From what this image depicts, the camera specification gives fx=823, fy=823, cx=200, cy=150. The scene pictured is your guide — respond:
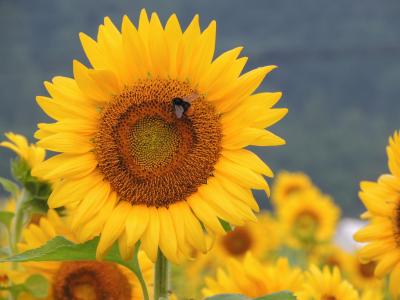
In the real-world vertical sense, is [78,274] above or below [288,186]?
below

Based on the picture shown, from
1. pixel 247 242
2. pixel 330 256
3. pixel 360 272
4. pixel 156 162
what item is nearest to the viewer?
pixel 156 162

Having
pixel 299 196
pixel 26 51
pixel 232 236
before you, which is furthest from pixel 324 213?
pixel 26 51

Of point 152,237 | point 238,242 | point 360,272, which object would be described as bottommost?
point 152,237

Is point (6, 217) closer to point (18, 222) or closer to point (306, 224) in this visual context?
point (18, 222)

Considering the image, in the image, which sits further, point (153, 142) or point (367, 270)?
point (367, 270)

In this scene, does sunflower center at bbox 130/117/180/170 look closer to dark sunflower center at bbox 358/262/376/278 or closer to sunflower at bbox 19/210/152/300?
sunflower at bbox 19/210/152/300

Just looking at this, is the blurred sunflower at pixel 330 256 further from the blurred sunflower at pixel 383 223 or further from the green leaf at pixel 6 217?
the green leaf at pixel 6 217

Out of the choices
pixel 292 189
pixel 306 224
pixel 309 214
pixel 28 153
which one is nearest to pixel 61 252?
pixel 28 153

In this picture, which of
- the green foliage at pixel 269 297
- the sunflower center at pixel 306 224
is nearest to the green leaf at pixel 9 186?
the green foliage at pixel 269 297
